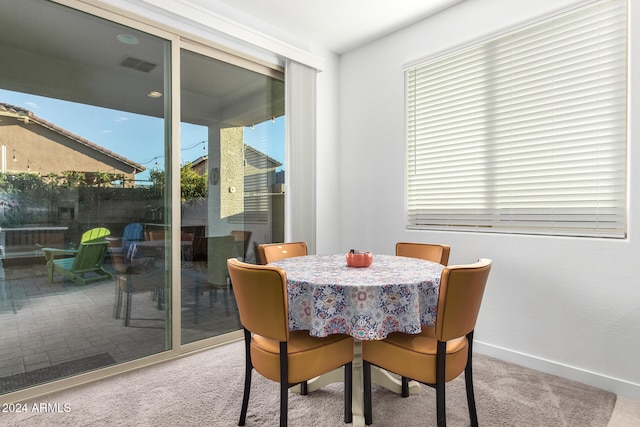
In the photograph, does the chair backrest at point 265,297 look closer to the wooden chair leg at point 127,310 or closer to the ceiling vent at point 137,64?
the wooden chair leg at point 127,310

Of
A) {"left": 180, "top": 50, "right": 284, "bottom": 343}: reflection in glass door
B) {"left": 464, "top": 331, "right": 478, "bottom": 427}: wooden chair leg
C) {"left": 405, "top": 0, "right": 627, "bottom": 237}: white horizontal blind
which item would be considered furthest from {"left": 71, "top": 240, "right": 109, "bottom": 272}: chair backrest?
{"left": 405, "top": 0, "right": 627, "bottom": 237}: white horizontal blind

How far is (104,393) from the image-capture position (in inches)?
90.4

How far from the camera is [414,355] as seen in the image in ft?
5.57

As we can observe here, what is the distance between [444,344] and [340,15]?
3034 mm

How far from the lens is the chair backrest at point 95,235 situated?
2.45 meters

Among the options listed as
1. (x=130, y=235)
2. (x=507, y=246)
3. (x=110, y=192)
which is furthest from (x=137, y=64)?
(x=507, y=246)

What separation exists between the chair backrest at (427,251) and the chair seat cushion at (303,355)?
1096 millimetres

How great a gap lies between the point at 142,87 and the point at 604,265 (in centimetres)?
357

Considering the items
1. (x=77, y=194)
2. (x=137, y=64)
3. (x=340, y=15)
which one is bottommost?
(x=77, y=194)

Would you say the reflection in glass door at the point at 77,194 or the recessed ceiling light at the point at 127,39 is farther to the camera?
the recessed ceiling light at the point at 127,39

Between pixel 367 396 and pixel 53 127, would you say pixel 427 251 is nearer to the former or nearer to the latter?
pixel 367 396

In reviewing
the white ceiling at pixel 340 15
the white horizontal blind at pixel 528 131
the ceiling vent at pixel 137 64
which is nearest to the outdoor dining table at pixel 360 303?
the white horizontal blind at pixel 528 131

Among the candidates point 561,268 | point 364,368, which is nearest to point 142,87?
point 364,368

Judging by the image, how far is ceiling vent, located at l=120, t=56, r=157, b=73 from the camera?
2.59 meters
